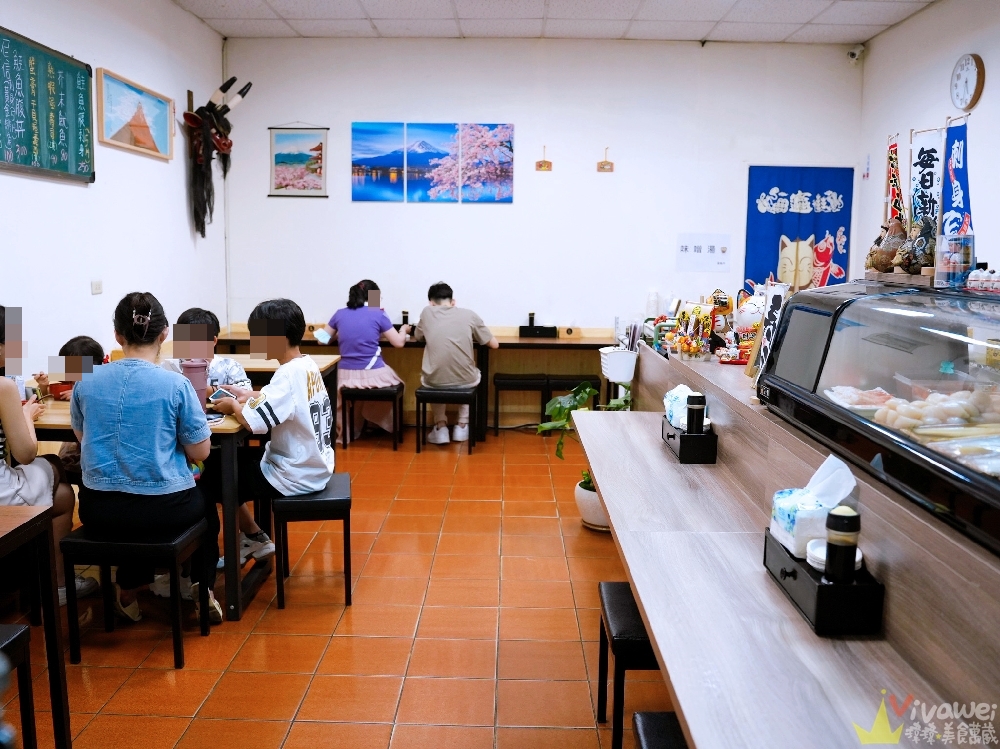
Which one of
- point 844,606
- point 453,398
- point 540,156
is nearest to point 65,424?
point 844,606

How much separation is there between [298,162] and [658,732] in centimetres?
603

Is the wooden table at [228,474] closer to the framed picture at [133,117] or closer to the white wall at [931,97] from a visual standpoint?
the framed picture at [133,117]

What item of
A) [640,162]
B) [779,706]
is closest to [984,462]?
[779,706]

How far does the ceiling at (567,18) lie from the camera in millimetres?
5758

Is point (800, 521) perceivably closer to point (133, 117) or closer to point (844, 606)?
point (844, 606)

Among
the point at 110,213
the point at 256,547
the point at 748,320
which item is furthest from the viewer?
the point at 110,213

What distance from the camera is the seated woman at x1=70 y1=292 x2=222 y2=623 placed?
272cm

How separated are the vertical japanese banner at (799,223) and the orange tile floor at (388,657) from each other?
3671 mm

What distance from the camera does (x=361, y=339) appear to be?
239 inches

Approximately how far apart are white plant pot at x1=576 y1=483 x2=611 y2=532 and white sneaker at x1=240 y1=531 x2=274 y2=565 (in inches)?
62.5

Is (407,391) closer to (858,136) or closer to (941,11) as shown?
(858,136)

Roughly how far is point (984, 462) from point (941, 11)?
17.7 ft

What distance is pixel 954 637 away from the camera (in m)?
1.27

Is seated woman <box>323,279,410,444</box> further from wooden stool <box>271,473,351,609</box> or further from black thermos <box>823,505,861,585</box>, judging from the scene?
black thermos <box>823,505,861,585</box>
